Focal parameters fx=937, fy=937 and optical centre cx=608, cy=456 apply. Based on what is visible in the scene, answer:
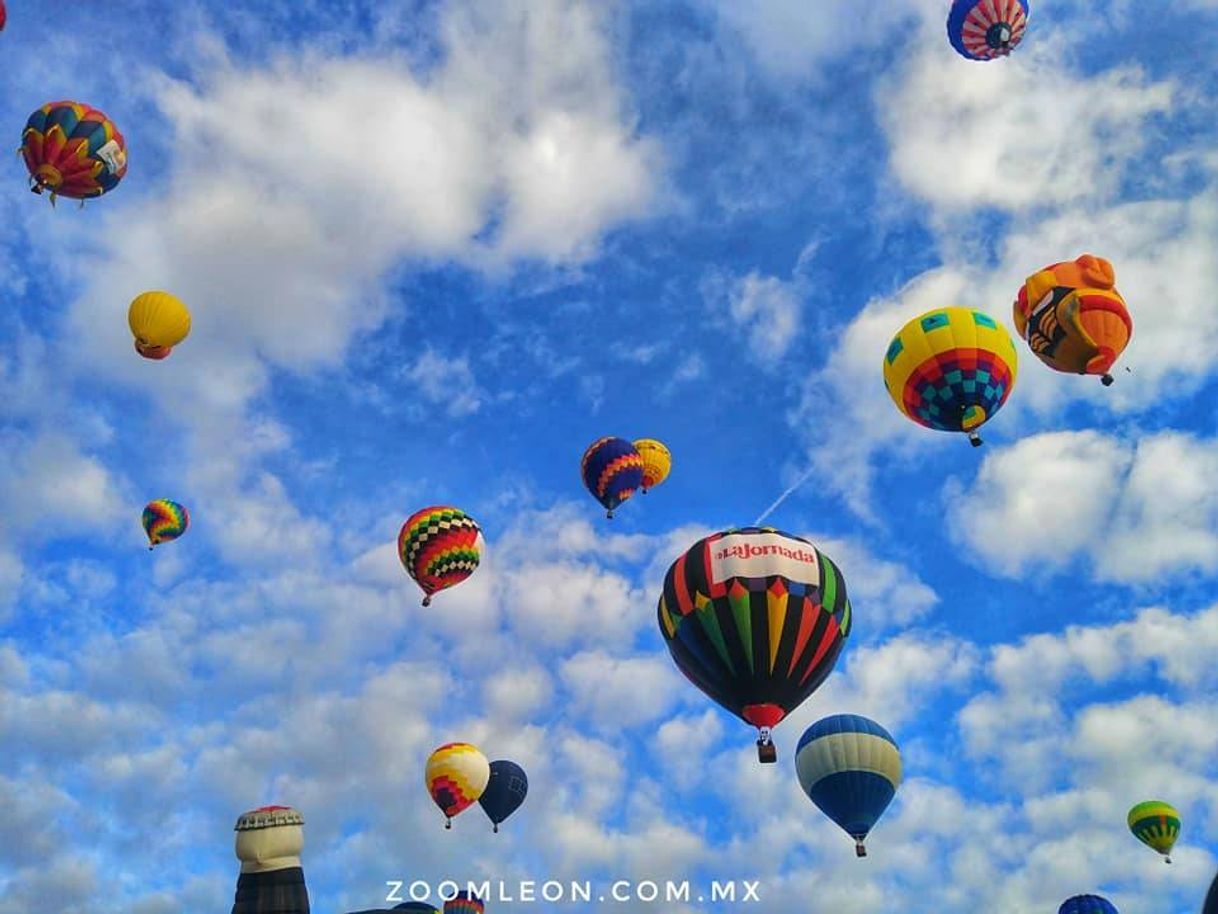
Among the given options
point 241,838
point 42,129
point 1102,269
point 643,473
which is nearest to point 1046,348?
point 1102,269

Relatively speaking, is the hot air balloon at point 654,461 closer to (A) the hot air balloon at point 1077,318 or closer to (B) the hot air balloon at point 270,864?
(A) the hot air balloon at point 1077,318

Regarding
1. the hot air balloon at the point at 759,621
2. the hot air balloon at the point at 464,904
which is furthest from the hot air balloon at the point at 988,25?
the hot air balloon at the point at 464,904

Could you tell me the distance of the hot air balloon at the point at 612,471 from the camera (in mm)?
39250

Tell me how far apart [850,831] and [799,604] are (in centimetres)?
1169

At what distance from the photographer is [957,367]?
24359mm

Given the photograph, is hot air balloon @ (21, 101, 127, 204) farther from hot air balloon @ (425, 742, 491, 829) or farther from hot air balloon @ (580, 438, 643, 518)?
hot air balloon @ (425, 742, 491, 829)

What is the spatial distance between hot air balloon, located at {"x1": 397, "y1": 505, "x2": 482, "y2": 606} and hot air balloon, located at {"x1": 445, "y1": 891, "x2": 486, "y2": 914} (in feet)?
45.8

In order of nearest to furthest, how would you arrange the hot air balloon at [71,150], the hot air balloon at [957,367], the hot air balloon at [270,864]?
the hot air balloon at [270,864] < the hot air balloon at [957,367] < the hot air balloon at [71,150]

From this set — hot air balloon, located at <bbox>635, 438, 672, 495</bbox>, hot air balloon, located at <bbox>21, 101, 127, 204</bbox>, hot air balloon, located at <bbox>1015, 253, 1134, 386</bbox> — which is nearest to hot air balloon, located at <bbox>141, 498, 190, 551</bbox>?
hot air balloon, located at <bbox>21, 101, 127, 204</bbox>

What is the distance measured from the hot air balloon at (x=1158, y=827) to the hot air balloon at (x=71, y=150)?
4644 centimetres

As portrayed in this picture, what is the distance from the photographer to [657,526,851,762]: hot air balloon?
63.2ft

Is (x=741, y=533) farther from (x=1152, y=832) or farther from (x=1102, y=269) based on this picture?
(x=1152, y=832)

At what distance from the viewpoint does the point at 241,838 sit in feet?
50.8

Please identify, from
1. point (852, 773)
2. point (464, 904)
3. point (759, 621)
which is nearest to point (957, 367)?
point (759, 621)
